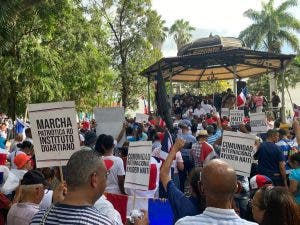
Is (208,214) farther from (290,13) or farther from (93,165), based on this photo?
(290,13)

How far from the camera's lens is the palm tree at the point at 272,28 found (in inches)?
1660

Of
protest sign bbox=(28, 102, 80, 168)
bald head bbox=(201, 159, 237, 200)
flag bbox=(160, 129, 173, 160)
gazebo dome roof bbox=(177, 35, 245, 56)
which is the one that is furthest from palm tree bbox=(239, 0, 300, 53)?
bald head bbox=(201, 159, 237, 200)

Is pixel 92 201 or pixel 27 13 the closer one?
pixel 92 201

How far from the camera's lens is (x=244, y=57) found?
797 inches

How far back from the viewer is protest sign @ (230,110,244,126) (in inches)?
511

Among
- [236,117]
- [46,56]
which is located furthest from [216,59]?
[46,56]

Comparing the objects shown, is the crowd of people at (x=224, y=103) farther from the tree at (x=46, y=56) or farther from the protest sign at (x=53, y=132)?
the protest sign at (x=53, y=132)

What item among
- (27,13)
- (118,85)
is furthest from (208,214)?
(118,85)

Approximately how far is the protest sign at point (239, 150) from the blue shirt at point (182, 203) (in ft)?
9.02

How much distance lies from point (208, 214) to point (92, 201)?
71cm

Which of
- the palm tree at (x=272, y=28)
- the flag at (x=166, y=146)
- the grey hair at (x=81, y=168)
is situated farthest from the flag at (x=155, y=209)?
the palm tree at (x=272, y=28)

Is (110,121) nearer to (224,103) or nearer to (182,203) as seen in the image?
(182,203)

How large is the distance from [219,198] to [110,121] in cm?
903

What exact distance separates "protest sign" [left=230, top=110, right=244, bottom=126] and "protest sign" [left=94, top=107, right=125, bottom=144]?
3.16 metres
